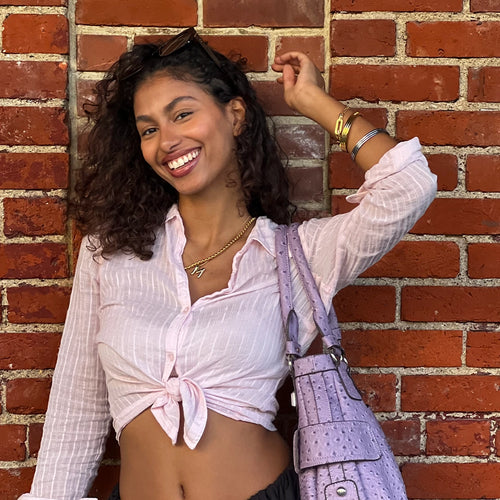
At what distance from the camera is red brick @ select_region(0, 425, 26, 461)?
2365 mm

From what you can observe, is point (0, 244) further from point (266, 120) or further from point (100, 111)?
point (266, 120)

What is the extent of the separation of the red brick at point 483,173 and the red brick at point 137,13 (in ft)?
3.01

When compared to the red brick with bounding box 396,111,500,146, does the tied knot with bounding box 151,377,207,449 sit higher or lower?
lower

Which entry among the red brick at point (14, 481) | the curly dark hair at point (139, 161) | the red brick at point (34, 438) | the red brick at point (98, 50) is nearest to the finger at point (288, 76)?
the curly dark hair at point (139, 161)

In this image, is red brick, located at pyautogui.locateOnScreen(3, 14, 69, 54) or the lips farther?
red brick, located at pyautogui.locateOnScreen(3, 14, 69, 54)

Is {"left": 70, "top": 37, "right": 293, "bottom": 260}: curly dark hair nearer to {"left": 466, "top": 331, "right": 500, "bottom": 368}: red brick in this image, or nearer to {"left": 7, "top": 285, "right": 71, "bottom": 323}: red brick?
{"left": 7, "top": 285, "right": 71, "bottom": 323}: red brick

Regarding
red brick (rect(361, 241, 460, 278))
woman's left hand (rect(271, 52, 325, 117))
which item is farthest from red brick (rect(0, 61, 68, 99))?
red brick (rect(361, 241, 460, 278))

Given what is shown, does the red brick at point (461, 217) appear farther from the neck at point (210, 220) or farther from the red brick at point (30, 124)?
the red brick at point (30, 124)

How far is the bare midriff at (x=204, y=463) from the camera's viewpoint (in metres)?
2.00

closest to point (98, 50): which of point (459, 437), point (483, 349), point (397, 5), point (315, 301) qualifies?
point (397, 5)

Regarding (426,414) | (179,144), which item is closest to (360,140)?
(179,144)

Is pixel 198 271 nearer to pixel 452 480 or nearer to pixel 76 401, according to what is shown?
pixel 76 401

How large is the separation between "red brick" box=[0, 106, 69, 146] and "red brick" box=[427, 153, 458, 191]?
3.55ft

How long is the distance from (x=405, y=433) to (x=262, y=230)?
75 centimetres
